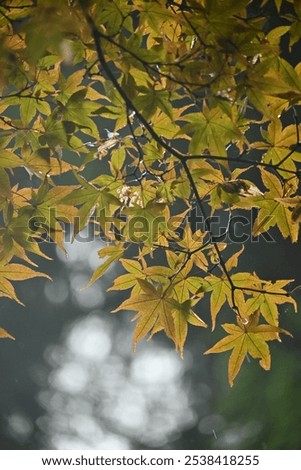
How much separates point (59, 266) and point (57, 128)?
1.40 m

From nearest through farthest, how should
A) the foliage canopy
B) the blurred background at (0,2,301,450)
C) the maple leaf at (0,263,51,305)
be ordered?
the foliage canopy < the maple leaf at (0,263,51,305) < the blurred background at (0,2,301,450)

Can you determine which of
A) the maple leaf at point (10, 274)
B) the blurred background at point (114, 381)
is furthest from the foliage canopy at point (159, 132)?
the blurred background at point (114, 381)

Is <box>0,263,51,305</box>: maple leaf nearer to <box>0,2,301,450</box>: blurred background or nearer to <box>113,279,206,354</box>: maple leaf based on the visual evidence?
<box>113,279,206,354</box>: maple leaf

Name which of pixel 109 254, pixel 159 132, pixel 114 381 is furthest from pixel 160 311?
pixel 114 381

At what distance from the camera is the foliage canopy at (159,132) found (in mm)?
608

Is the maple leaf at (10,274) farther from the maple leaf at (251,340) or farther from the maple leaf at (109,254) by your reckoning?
the maple leaf at (251,340)

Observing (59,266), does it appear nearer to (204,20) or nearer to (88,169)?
(88,169)

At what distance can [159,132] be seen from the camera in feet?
2.45

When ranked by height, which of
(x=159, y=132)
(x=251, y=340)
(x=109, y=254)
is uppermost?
(x=159, y=132)

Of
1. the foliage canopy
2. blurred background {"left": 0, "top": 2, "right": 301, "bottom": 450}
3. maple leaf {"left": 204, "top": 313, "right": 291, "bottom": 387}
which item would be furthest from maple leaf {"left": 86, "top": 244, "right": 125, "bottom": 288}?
blurred background {"left": 0, "top": 2, "right": 301, "bottom": 450}

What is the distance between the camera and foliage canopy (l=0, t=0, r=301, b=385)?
608mm

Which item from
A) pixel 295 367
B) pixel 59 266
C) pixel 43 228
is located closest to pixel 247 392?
pixel 295 367

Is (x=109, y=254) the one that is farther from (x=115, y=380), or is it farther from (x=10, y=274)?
(x=115, y=380)

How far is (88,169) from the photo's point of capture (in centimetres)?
187
